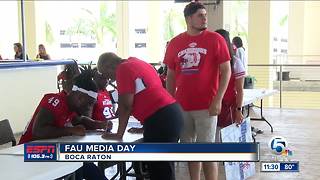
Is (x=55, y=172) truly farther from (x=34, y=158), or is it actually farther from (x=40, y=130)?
(x=40, y=130)

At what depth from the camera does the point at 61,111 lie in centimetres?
304

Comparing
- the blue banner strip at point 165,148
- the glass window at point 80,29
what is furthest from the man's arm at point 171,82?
the glass window at point 80,29

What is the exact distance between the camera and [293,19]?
18.7m

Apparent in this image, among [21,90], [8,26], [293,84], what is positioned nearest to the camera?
[21,90]

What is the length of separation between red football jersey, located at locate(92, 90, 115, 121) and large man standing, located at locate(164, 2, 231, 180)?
2.33ft

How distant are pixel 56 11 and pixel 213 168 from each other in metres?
18.1

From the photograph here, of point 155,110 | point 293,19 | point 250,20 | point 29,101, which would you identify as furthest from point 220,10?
point 293,19

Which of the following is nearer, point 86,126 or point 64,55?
point 86,126

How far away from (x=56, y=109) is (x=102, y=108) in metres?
0.89

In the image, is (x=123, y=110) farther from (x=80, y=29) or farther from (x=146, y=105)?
(x=80, y=29)

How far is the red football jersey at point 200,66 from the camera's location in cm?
327

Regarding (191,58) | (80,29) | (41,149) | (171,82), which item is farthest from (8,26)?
(41,149)

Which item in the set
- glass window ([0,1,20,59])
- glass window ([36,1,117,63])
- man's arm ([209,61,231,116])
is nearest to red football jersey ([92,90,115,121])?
man's arm ([209,61,231,116])

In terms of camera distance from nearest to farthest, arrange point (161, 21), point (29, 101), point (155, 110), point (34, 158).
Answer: point (34, 158), point (155, 110), point (29, 101), point (161, 21)
